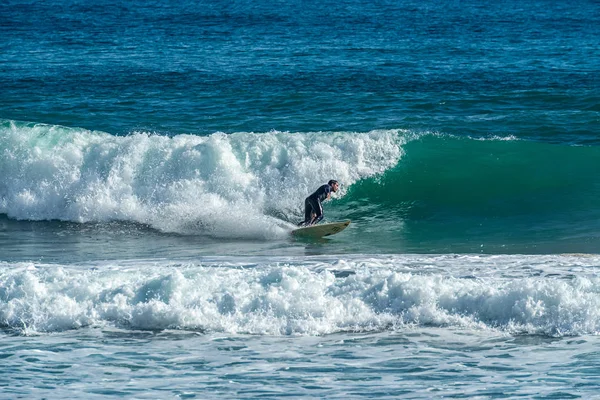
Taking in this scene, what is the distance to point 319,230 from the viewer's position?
17953 millimetres

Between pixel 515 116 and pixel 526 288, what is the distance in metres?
13.0

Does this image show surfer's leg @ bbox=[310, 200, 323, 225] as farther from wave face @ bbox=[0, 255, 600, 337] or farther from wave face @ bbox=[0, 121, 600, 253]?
wave face @ bbox=[0, 255, 600, 337]

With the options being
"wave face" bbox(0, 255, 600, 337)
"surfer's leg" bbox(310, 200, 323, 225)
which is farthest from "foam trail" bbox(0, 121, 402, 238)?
"wave face" bbox(0, 255, 600, 337)

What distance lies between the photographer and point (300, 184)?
2069 centimetres

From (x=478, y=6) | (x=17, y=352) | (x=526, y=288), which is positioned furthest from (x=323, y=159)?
(x=478, y=6)

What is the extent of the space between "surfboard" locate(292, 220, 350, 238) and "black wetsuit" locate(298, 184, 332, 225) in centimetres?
35

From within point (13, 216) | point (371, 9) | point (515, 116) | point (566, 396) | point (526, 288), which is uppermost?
point (371, 9)

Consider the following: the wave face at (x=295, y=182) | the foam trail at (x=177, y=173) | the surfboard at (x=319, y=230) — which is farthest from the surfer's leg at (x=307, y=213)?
the foam trail at (x=177, y=173)

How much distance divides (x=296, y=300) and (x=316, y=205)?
5.57 m

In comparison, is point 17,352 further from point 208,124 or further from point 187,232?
point 208,124

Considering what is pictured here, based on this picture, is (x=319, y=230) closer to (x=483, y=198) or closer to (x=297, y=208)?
(x=297, y=208)

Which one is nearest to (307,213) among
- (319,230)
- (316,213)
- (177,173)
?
(316,213)

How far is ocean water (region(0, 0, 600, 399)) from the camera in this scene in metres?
11.2

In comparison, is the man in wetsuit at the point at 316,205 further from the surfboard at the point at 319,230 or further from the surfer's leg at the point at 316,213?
the surfboard at the point at 319,230
